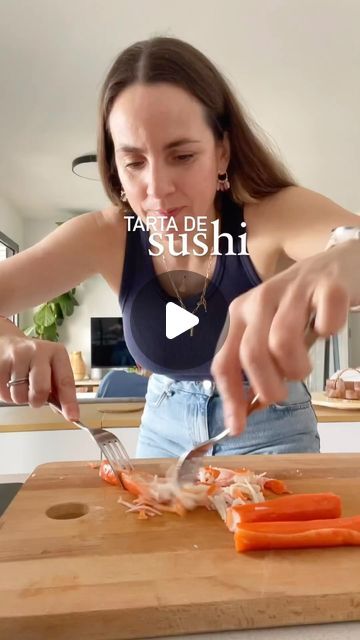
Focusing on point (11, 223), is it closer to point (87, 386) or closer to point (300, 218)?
point (87, 386)

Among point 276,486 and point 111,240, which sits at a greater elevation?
point 111,240

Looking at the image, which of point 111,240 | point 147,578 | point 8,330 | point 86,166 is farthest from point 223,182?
point 86,166

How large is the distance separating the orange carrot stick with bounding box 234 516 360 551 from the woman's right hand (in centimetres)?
30

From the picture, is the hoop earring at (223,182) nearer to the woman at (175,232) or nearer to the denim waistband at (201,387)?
the woman at (175,232)

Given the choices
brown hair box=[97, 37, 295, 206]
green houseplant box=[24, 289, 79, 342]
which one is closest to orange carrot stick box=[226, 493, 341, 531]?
brown hair box=[97, 37, 295, 206]

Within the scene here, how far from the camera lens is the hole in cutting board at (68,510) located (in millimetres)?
775

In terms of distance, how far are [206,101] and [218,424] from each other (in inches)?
22.5

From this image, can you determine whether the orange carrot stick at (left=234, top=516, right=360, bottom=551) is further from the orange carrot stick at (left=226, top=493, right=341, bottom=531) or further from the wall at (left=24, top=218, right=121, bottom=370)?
the wall at (left=24, top=218, right=121, bottom=370)

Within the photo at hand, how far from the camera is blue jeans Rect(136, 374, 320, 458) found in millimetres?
991

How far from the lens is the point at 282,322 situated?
51 centimetres

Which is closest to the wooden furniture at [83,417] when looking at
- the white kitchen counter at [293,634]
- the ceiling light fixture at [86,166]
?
the white kitchen counter at [293,634]

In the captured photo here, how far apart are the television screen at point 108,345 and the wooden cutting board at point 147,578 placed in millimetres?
4463

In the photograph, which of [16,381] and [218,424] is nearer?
[16,381]

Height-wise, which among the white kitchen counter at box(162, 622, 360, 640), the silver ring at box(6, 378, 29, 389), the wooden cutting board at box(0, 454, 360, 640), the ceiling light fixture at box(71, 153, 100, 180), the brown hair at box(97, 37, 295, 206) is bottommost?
the white kitchen counter at box(162, 622, 360, 640)
